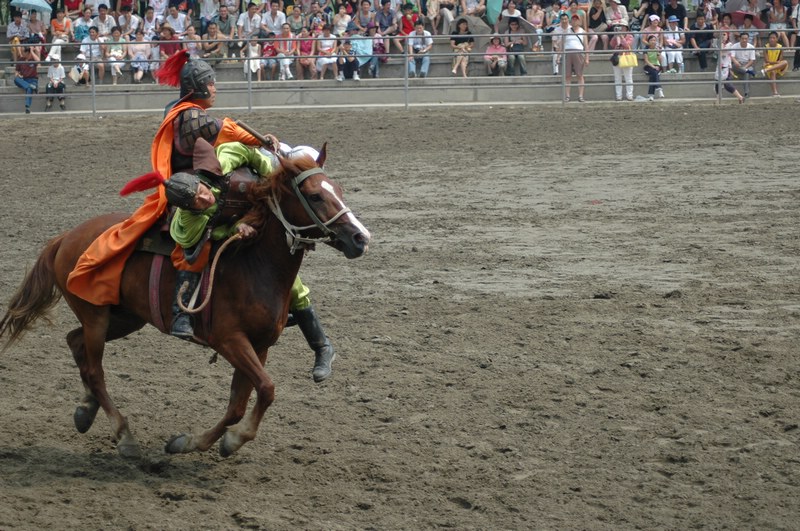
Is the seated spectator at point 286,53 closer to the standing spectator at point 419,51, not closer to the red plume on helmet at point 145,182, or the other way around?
the standing spectator at point 419,51

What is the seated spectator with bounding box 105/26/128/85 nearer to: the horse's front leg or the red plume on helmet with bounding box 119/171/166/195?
the red plume on helmet with bounding box 119/171/166/195

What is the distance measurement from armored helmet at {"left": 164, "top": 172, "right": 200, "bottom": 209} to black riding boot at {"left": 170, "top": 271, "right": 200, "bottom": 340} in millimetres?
419

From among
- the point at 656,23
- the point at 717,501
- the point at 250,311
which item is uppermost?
the point at 656,23

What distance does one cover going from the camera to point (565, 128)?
18.3m

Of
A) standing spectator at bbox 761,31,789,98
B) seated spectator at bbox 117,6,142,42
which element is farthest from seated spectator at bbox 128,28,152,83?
standing spectator at bbox 761,31,789,98

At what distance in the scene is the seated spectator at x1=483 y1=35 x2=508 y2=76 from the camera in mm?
22031

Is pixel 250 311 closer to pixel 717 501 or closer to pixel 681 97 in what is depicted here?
pixel 717 501

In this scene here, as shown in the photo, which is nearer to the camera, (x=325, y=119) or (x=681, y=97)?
(x=325, y=119)

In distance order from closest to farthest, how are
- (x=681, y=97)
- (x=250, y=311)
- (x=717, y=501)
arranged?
(x=717, y=501)
(x=250, y=311)
(x=681, y=97)

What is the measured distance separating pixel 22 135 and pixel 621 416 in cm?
1484

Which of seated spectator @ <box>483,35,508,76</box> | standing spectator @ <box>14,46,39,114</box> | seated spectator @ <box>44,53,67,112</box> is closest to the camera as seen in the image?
standing spectator @ <box>14,46,39,114</box>

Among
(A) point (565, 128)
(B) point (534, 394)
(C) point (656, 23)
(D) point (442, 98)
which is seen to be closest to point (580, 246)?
(B) point (534, 394)

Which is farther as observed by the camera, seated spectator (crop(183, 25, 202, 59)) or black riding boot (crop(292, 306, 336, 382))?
seated spectator (crop(183, 25, 202, 59))

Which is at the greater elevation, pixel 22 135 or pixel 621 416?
pixel 22 135
